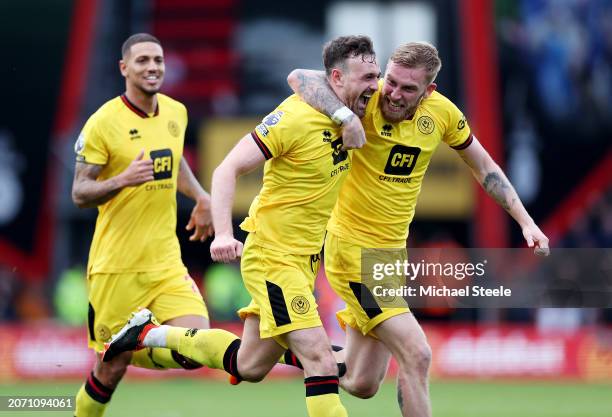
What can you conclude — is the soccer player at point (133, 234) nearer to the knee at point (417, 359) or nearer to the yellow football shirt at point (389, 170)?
the yellow football shirt at point (389, 170)

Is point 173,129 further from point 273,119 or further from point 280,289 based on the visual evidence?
point 280,289

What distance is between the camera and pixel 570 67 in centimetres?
2188

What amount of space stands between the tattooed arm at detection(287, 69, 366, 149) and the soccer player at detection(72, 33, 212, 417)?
61.3 inches

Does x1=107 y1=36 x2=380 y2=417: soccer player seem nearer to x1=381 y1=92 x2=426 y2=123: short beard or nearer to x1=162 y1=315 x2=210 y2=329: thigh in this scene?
x1=381 y1=92 x2=426 y2=123: short beard

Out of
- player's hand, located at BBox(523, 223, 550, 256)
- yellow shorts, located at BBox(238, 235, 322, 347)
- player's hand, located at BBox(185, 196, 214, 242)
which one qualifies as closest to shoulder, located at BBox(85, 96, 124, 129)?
player's hand, located at BBox(185, 196, 214, 242)

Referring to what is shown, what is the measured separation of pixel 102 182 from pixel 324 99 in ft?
6.27

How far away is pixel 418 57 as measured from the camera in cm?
814

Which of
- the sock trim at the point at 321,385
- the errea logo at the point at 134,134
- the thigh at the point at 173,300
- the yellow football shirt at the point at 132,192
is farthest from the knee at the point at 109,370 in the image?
the sock trim at the point at 321,385

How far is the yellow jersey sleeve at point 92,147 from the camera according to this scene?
30.0 ft

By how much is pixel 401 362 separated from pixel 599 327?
1229 cm

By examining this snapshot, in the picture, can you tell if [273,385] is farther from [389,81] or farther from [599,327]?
[389,81]

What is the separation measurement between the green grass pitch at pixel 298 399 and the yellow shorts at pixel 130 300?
1.87 meters

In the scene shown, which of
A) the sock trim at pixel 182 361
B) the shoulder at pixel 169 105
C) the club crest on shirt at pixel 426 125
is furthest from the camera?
the shoulder at pixel 169 105

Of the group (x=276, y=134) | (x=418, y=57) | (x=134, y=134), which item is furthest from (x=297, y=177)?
(x=134, y=134)
